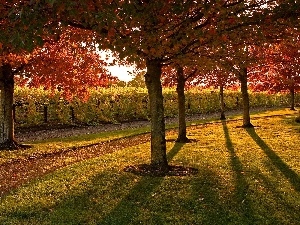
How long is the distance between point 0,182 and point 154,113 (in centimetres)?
449

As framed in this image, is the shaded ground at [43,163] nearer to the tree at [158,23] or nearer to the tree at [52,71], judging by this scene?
the tree at [52,71]

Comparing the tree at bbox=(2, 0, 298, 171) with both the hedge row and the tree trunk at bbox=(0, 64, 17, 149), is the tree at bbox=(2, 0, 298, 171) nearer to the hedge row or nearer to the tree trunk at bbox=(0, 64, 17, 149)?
the tree trunk at bbox=(0, 64, 17, 149)

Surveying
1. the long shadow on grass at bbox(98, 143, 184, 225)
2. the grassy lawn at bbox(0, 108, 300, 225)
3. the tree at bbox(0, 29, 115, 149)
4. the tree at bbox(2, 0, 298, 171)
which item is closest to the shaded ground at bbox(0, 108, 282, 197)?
the grassy lawn at bbox(0, 108, 300, 225)

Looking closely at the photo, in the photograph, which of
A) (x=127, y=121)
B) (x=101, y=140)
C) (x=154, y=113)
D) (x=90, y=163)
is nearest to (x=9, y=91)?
(x=101, y=140)

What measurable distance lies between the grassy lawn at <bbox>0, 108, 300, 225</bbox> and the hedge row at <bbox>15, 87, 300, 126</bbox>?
9619 mm

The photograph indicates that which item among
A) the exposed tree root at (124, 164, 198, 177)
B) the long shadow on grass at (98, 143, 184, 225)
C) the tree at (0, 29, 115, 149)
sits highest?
the tree at (0, 29, 115, 149)

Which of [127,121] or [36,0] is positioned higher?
[36,0]

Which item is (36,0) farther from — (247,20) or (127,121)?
(127,121)

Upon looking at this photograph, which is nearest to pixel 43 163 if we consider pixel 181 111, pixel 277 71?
pixel 181 111

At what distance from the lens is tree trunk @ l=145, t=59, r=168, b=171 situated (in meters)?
11.1

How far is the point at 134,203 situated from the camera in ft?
26.6

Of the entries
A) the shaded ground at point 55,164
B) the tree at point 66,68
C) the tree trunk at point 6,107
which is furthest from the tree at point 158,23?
the tree trunk at point 6,107

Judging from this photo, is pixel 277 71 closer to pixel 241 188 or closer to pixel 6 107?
pixel 6 107

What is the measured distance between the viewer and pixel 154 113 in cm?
1123
